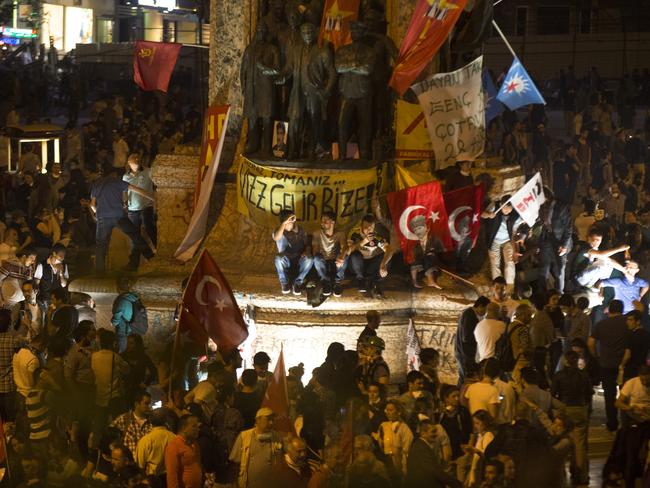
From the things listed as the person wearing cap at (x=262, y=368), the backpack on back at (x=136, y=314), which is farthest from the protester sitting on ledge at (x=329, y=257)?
the person wearing cap at (x=262, y=368)

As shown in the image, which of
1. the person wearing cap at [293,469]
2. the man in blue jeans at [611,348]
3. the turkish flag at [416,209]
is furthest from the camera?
the turkish flag at [416,209]

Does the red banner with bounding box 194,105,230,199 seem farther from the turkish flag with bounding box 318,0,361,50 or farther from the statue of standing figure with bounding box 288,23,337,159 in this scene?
the turkish flag with bounding box 318,0,361,50

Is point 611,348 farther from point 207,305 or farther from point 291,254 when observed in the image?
point 207,305

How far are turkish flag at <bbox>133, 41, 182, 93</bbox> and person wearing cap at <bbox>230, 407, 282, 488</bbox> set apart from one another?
30.6 ft

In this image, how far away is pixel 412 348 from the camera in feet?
51.6

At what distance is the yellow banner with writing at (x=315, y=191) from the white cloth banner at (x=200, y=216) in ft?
1.15

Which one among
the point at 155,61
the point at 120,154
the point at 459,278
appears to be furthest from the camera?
the point at 120,154

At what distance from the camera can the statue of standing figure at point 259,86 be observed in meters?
16.1

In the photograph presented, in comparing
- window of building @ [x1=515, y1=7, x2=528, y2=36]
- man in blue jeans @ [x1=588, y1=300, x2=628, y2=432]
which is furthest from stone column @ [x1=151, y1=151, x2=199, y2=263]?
window of building @ [x1=515, y1=7, x2=528, y2=36]

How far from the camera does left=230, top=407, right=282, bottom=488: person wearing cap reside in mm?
11555

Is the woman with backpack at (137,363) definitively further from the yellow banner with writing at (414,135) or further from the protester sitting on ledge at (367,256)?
the yellow banner with writing at (414,135)

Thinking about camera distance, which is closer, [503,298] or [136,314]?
[503,298]

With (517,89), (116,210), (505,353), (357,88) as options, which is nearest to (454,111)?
(357,88)

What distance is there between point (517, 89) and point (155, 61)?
15.6 feet
